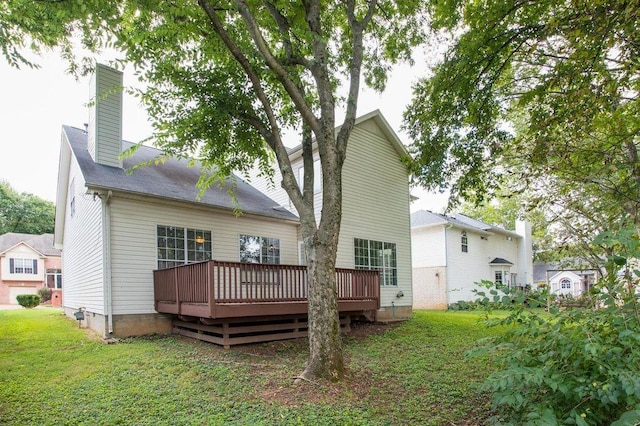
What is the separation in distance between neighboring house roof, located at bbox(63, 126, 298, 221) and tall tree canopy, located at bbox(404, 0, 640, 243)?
546 centimetres

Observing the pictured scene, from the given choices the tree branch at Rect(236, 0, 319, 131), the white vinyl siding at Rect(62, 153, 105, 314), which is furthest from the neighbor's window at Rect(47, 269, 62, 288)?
the tree branch at Rect(236, 0, 319, 131)

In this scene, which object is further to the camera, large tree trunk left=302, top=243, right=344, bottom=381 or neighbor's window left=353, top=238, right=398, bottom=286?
neighbor's window left=353, top=238, right=398, bottom=286

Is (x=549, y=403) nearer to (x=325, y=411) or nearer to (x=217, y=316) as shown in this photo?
(x=325, y=411)

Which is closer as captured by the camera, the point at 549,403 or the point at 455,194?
the point at 549,403

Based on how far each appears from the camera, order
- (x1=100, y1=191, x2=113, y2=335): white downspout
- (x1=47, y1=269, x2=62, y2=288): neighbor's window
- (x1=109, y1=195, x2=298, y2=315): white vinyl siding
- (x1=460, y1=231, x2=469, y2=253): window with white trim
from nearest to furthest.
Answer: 1. (x1=100, y1=191, x2=113, y2=335): white downspout
2. (x1=109, y1=195, x2=298, y2=315): white vinyl siding
3. (x1=460, y1=231, x2=469, y2=253): window with white trim
4. (x1=47, y1=269, x2=62, y2=288): neighbor's window

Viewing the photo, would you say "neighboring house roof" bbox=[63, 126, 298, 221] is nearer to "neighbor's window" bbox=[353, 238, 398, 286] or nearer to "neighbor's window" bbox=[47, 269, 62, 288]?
"neighbor's window" bbox=[353, 238, 398, 286]

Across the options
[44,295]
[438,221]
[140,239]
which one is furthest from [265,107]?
[44,295]

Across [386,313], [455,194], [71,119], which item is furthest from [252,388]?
[71,119]

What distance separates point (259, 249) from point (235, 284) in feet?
13.6

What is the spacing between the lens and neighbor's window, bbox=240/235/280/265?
443 inches

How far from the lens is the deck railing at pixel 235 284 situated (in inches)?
287

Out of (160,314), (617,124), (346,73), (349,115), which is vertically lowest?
(160,314)

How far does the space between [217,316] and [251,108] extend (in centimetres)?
402

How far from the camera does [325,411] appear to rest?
4.41 m
